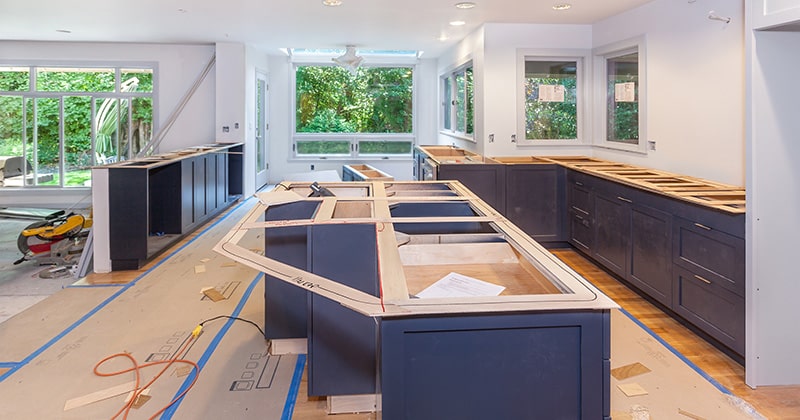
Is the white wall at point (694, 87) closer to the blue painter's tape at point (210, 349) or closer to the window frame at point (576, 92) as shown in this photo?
the window frame at point (576, 92)

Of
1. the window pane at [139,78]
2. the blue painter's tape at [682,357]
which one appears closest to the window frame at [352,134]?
the window pane at [139,78]

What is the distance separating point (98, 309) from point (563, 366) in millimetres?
3714

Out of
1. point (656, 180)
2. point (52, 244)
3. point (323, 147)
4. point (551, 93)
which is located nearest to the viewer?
point (656, 180)

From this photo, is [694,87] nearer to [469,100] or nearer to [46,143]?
[469,100]

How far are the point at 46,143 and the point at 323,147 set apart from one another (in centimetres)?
477

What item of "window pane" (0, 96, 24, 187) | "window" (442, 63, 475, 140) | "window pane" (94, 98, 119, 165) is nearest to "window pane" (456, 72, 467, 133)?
"window" (442, 63, 475, 140)

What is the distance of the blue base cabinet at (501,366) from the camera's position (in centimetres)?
128

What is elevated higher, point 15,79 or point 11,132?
point 15,79

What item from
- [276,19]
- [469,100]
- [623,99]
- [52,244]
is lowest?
[52,244]

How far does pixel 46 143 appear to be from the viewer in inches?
352

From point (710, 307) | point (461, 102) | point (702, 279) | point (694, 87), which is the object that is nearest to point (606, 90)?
point (694, 87)

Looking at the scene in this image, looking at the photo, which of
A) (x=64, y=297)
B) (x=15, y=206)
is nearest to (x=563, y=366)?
(x=64, y=297)

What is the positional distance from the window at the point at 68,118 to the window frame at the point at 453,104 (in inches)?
200

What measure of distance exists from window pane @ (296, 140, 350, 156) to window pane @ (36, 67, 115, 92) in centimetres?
351
